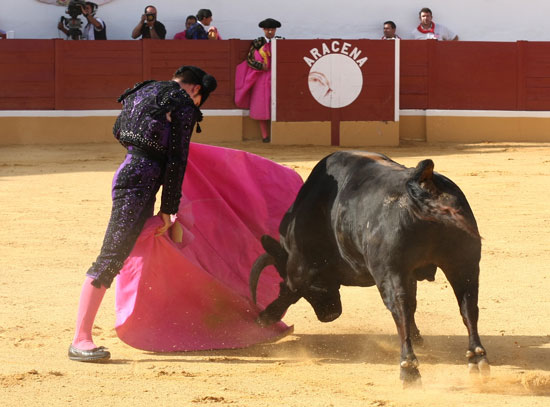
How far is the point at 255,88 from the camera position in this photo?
10.6 meters

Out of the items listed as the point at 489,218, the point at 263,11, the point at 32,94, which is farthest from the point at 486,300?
the point at 263,11

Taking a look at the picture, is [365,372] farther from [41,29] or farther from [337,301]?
[41,29]

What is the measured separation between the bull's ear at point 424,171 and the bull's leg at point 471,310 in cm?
31

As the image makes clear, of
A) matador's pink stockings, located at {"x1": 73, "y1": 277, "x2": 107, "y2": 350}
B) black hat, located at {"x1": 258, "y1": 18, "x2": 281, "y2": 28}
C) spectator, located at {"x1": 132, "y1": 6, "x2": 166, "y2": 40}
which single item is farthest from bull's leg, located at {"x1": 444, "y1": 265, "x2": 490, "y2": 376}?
spectator, located at {"x1": 132, "y1": 6, "x2": 166, "y2": 40}

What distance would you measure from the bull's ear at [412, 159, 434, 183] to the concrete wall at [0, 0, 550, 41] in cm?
886

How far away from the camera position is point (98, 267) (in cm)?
338

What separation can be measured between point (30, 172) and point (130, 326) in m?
5.27

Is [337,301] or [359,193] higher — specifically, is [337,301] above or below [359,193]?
below

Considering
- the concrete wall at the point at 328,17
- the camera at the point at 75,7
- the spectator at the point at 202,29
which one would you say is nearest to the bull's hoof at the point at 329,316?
the spectator at the point at 202,29

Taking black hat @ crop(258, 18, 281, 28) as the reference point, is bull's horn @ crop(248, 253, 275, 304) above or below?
below

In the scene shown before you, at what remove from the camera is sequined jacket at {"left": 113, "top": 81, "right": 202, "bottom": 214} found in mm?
3322

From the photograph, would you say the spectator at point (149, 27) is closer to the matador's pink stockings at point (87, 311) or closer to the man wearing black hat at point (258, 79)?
the man wearing black hat at point (258, 79)

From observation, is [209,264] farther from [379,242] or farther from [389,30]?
[389,30]

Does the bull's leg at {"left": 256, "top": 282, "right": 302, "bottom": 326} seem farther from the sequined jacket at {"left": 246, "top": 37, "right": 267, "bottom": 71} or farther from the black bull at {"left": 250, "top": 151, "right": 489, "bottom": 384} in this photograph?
the sequined jacket at {"left": 246, "top": 37, "right": 267, "bottom": 71}
